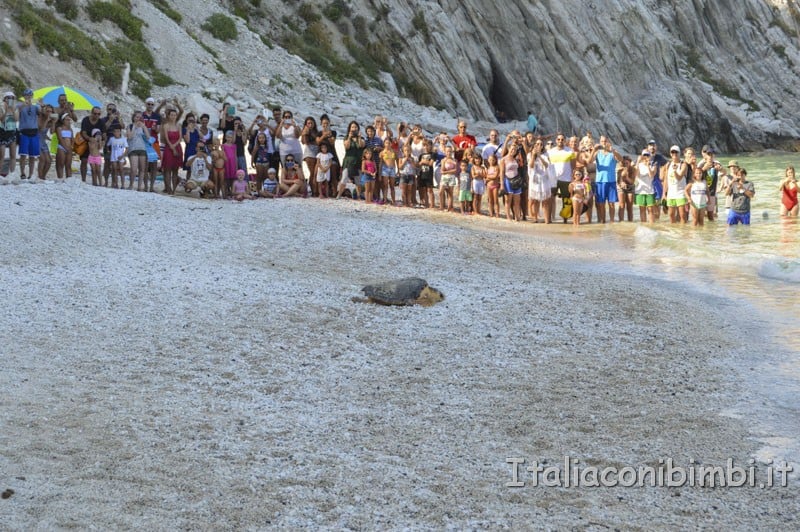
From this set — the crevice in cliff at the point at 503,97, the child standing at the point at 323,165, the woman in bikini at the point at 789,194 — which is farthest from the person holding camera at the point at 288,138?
the crevice in cliff at the point at 503,97

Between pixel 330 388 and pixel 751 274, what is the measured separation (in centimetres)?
924

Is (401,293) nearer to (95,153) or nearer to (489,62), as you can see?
(95,153)

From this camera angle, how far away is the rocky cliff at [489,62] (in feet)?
120

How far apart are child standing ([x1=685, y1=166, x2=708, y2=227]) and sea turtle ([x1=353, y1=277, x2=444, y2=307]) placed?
32.1ft

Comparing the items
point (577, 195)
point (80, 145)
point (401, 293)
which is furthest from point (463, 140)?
point (401, 293)

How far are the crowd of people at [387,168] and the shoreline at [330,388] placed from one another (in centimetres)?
477

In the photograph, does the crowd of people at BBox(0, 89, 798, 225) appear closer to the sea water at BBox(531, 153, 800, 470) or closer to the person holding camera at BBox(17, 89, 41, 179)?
the person holding camera at BBox(17, 89, 41, 179)

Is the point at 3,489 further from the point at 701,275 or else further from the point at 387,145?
the point at 387,145

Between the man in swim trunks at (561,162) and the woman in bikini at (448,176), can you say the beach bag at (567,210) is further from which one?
the woman in bikini at (448,176)

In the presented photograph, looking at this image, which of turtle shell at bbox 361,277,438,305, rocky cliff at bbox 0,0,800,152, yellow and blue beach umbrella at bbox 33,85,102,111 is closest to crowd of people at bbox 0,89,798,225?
yellow and blue beach umbrella at bbox 33,85,102,111

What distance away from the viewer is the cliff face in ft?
154

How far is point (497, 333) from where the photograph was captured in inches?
410

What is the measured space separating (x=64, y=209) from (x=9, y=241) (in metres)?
2.19

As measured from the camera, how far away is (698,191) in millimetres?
19516
